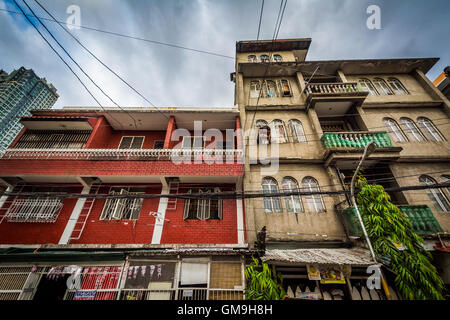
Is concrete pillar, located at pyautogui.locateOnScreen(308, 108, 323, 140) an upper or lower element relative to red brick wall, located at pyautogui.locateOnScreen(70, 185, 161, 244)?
upper

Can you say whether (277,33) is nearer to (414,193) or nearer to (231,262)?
(231,262)

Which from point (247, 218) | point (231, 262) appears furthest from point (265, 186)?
point (231, 262)

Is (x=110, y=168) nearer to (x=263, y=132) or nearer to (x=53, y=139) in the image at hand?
(x=53, y=139)

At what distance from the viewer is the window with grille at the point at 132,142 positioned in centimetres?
1075

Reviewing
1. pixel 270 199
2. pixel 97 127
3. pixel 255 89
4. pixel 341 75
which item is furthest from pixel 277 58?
pixel 97 127

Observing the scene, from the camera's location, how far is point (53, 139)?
33.4 ft

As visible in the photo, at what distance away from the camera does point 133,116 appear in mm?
10266

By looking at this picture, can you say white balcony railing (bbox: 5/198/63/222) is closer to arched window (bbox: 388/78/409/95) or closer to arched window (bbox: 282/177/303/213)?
arched window (bbox: 282/177/303/213)

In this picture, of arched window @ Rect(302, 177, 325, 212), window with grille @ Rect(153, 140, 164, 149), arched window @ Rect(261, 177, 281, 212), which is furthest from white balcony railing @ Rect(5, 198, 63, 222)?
arched window @ Rect(302, 177, 325, 212)

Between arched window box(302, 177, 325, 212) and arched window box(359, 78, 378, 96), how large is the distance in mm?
7995

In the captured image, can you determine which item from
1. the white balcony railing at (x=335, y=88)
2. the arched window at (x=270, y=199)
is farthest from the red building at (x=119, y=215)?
the white balcony railing at (x=335, y=88)

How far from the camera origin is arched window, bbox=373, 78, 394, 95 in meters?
11.3

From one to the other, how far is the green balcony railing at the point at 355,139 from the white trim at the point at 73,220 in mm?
12518

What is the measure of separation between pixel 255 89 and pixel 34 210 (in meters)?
14.0
